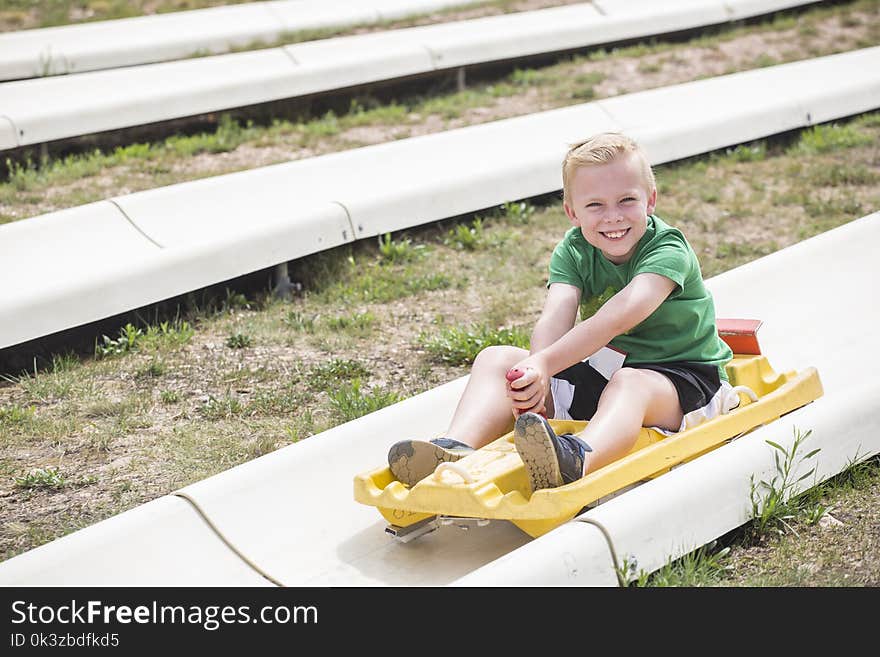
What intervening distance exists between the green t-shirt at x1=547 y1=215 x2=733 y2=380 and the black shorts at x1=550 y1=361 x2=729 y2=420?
0.11ft

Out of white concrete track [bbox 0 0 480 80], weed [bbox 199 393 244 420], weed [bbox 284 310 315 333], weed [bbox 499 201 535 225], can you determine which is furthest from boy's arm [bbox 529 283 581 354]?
white concrete track [bbox 0 0 480 80]

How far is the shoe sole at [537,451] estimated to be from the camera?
2709 mm

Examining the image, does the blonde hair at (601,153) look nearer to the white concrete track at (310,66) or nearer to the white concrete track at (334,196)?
the white concrete track at (334,196)

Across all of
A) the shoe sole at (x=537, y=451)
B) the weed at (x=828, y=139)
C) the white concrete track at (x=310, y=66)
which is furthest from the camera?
the weed at (x=828, y=139)

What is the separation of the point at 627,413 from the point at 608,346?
1.09 ft

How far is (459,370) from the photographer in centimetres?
433

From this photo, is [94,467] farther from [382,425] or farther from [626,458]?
[626,458]

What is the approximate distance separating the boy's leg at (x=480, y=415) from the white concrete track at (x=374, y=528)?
23 cm

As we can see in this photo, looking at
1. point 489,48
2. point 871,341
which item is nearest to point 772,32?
point 489,48

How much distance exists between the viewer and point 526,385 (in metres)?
2.90

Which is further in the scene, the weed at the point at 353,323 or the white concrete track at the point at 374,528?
the weed at the point at 353,323

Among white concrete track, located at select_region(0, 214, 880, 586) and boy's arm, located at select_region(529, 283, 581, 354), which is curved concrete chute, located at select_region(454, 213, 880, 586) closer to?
white concrete track, located at select_region(0, 214, 880, 586)

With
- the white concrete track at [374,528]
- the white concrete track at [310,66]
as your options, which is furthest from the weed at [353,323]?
the white concrete track at [310,66]

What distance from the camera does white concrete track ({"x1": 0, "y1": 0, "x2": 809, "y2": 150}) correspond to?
21.7 feet
